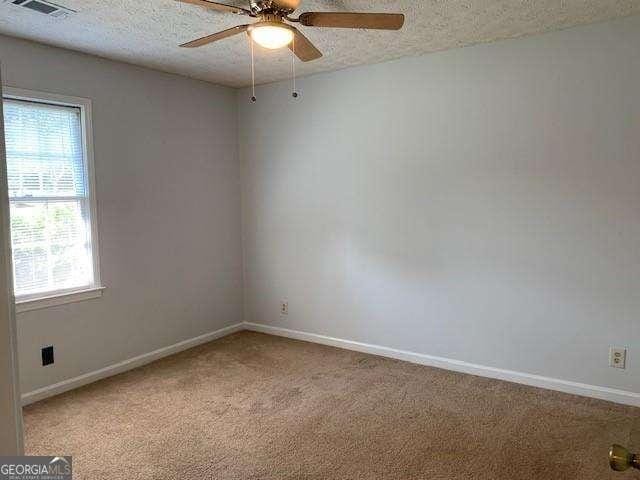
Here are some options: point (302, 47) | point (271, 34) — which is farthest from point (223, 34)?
point (302, 47)

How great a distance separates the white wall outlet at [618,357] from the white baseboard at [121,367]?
3.19 meters

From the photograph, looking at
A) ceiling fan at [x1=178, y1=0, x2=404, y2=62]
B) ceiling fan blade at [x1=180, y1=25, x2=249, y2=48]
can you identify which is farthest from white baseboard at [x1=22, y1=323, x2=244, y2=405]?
ceiling fan at [x1=178, y1=0, x2=404, y2=62]

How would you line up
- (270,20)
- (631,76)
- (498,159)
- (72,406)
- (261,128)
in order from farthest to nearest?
1. (261,128)
2. (498,159)
3. (72,406)
4. (631,76)
5. (270,20)

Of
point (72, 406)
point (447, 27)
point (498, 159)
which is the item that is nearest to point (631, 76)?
point (498, 159)

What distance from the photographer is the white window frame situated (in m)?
3.11

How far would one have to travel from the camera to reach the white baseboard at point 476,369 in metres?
3.05

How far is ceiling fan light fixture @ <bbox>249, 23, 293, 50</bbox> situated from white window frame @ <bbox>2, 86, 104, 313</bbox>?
1.78m

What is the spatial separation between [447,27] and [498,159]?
0.96m

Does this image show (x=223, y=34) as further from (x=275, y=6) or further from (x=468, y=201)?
(x=468, y=201)

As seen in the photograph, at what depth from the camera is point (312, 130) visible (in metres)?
4.20

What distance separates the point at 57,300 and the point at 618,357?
12.3ft

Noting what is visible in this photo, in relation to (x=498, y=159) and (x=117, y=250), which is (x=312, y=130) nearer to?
(x=498, y=159)

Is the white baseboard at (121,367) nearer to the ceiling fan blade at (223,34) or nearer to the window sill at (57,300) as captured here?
the window sill at (57,300)

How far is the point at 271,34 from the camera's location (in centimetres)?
222
